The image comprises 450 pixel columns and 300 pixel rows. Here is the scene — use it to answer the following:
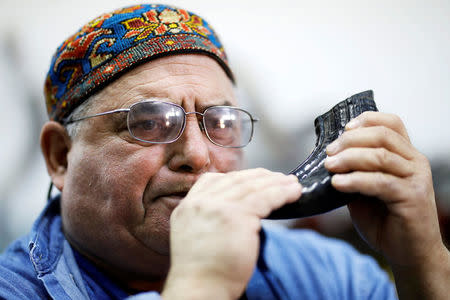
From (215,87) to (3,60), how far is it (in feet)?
8.30

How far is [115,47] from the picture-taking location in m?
1.42

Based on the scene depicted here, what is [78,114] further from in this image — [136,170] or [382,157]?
[382,157]

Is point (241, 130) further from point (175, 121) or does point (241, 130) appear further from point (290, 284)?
point (290, 284)

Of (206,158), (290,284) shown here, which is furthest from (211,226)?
(290,284)

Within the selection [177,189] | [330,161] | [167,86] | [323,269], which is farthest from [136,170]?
[323,269]

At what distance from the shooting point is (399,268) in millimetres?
1198

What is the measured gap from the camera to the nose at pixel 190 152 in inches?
49.1

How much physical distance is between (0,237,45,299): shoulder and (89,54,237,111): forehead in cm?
68

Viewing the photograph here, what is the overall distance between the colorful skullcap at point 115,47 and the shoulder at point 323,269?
3.24 feet

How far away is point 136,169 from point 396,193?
34.3 inches

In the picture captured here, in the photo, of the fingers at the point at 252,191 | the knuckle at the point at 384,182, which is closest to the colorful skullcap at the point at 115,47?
the fingers at the point at 252,191

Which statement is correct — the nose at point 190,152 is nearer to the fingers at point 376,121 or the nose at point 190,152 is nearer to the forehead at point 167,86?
the forehead at point 167,86

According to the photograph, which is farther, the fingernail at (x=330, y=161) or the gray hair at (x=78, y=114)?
the gray hair at (x=78, y=114)

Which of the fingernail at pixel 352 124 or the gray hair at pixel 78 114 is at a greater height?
the fingernail at pixel 352 124
